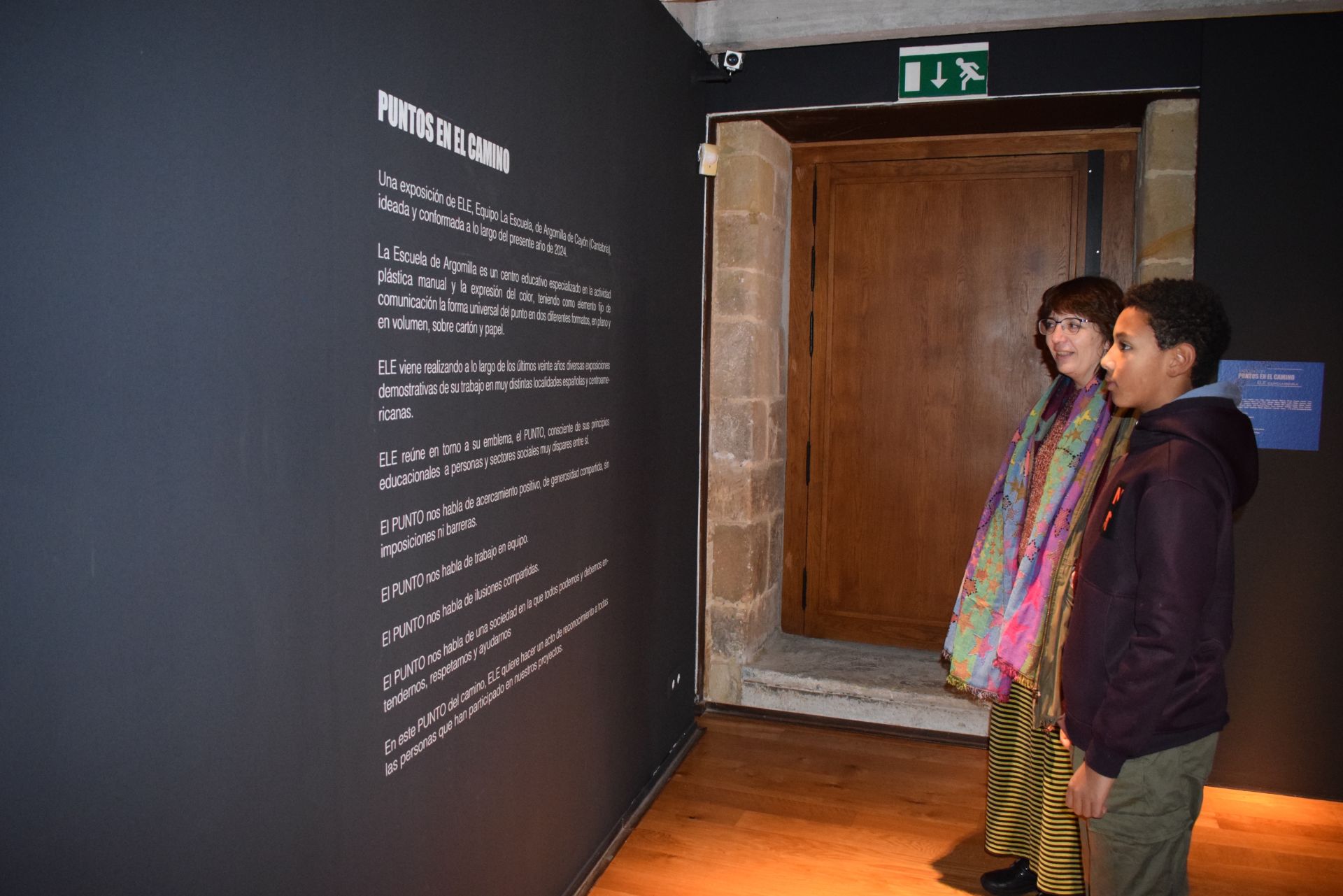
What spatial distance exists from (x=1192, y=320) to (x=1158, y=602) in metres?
0.55

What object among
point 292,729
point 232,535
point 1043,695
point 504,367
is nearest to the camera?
point 232,535

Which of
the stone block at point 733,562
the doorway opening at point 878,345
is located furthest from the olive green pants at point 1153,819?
the stone block at point 733,562

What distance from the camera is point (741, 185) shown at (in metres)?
4.06

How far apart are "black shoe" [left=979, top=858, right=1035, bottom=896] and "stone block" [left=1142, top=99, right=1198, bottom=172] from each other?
263 cm

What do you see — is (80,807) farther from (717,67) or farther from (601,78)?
(717,67)

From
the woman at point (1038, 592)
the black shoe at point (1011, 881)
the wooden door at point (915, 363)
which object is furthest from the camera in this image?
the wooden door at point (915, 363)

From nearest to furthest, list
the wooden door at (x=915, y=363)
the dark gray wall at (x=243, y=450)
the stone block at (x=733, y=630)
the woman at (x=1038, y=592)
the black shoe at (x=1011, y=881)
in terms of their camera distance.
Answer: the dark gray wall at (x=243, y=450) < the woman at (x=1038, y=592) < the black shoe at (x=1011, y=881) < the stone block at (x=733, y=630) < the wooden door at (x=915, y=363)

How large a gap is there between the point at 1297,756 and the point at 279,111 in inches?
156

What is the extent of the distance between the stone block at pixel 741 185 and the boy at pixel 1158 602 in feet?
7.81

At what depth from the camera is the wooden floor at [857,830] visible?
289cm

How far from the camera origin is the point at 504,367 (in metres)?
2.19

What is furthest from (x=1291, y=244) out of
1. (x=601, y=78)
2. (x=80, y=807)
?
(x=80, y=807)

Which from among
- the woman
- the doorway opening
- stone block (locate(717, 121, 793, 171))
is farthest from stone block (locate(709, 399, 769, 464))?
the woman

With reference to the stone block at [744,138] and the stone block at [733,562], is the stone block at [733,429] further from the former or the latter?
the stone block at [744,138]
